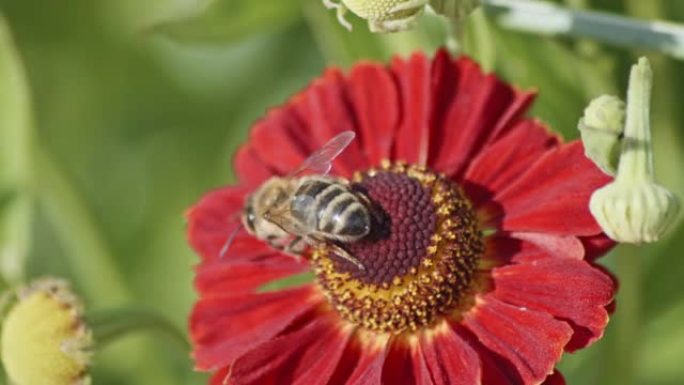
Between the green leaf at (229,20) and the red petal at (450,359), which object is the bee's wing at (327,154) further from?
the green leaf at (229,20)

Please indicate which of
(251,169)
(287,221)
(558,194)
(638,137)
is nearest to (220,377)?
(287,221)

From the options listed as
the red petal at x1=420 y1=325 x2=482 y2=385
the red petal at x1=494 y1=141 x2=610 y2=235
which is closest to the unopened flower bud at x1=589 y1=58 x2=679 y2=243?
the red petal at x1=494 y1=141 x2=610 y2=235

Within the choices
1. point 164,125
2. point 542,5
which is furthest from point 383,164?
point 164,125

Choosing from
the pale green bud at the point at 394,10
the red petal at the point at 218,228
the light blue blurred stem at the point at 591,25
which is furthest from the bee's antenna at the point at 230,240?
the light blue blurred stem at the point at 591,25

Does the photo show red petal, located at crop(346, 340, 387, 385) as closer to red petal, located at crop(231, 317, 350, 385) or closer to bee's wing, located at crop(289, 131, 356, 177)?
red petal, located at crop(231, 317, 350, 385)

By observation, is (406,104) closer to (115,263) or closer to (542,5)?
(542,5)

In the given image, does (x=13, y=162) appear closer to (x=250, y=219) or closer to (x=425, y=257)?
(x=250, y=219)
